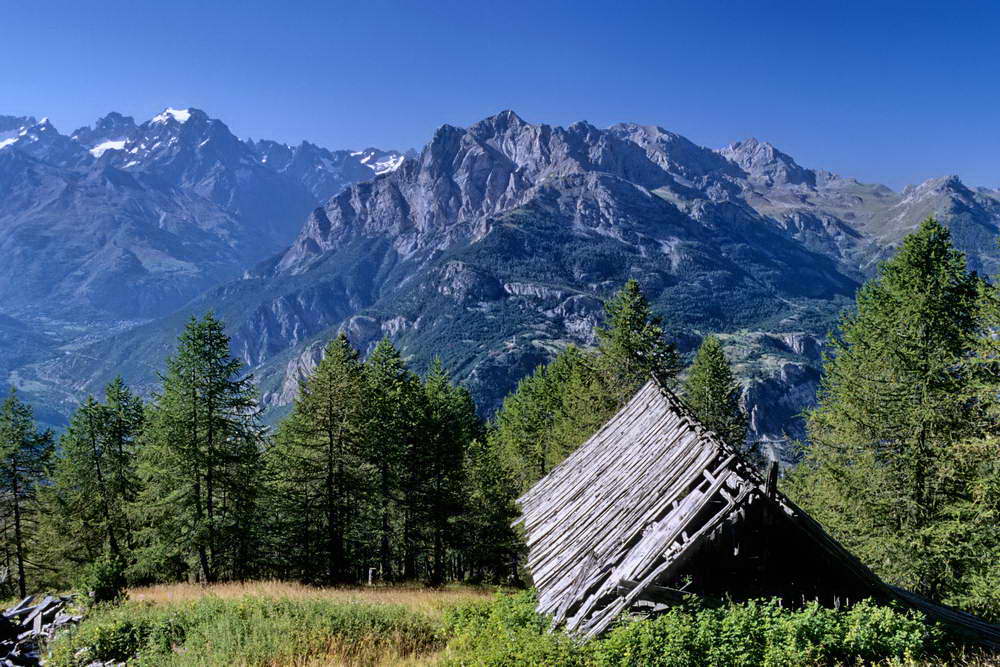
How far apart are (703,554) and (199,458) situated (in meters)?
23.0

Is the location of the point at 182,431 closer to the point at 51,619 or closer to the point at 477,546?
the point at 51,619

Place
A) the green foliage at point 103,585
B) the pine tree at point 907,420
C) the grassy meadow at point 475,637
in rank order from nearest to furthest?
the grassy meadow at point 475,637 < the pine tree at point 907,420 < the green foliage at point 103,585

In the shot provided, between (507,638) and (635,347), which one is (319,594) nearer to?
(507,638)

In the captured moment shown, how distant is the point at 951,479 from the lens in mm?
16797

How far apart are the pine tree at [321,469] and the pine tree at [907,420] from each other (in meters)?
21.7

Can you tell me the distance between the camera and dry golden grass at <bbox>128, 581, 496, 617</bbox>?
1728 centimetres

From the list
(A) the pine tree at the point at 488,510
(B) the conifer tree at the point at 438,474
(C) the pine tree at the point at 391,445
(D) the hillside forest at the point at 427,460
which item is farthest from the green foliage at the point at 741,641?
(A) the pine tree at the point at 488,510

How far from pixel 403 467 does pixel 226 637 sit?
741 inches

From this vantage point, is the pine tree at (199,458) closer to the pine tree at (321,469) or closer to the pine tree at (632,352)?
the pine tree at (321,469)

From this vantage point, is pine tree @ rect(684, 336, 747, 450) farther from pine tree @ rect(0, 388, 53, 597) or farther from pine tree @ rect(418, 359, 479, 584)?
pine tree @ rect(0, 388, 53, 597)

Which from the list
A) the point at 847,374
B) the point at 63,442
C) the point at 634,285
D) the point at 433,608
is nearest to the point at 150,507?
the point at 63,442

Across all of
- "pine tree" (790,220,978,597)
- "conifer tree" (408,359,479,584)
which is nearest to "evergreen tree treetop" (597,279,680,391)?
"pine tree" (790,220,978,597)

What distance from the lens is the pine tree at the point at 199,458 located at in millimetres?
25062

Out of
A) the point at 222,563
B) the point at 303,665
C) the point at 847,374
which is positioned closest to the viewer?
the point at 303,665
